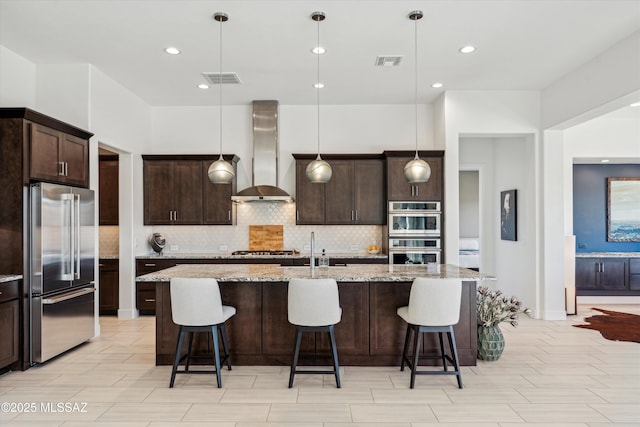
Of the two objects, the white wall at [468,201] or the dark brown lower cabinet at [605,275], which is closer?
the dark brown lower cabinet at [605,275]

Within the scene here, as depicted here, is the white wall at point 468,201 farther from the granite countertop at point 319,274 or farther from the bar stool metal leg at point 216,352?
the bar stool metal leg at point 216,352

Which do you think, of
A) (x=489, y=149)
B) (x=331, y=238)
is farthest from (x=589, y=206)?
(x=331, y=238)

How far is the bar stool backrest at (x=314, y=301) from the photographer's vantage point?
11.5 ft

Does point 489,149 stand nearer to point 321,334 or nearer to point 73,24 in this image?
point 321,334

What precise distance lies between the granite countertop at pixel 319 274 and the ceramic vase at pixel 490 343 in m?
0.62

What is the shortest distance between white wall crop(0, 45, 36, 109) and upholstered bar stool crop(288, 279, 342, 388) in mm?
3924

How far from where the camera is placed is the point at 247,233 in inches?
275

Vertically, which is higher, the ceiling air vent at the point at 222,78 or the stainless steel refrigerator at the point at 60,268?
the ceiling air vent at the point at 222,78

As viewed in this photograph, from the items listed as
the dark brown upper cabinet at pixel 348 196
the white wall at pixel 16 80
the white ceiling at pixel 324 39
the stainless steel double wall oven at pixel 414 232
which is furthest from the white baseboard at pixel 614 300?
the white wall at pixel 16 80

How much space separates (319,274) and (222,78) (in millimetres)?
3130

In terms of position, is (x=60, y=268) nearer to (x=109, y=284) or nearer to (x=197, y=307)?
(x=197, y=307)

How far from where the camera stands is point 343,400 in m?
3.34

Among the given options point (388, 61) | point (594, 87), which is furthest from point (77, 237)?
point (594, 87)

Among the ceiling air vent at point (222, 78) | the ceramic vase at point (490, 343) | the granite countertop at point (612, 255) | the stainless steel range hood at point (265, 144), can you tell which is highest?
the ceiling air vent at point (222, 78)
